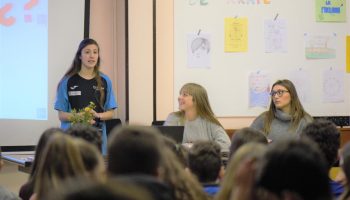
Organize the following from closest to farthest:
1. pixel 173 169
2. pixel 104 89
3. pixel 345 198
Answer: pixel 345 198 → pixel 173 169 → pixel 104 89

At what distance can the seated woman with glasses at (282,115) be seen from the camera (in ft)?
14.3

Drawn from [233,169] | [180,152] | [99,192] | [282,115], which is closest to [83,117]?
[180,152]

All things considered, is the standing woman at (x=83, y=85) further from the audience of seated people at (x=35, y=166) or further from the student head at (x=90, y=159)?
the student head at (x=90, y=159)

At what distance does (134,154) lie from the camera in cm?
158

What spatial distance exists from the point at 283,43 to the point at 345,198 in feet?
11.9

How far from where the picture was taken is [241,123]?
5.20m

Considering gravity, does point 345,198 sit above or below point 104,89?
below

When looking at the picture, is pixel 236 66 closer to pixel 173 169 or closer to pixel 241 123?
pixel 241 123

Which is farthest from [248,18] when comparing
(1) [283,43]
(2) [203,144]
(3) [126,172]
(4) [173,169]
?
(3) [126,172]

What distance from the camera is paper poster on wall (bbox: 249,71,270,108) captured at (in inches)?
204

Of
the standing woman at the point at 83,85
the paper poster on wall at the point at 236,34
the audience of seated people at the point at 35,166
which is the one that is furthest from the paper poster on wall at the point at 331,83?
the audience of seated people at the point at 35,166

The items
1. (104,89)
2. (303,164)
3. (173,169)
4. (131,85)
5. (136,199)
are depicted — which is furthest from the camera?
(131,85)

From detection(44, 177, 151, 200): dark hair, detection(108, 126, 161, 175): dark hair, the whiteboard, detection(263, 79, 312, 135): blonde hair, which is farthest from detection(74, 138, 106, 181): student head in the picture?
the whiteboard

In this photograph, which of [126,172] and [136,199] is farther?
[126,172]
